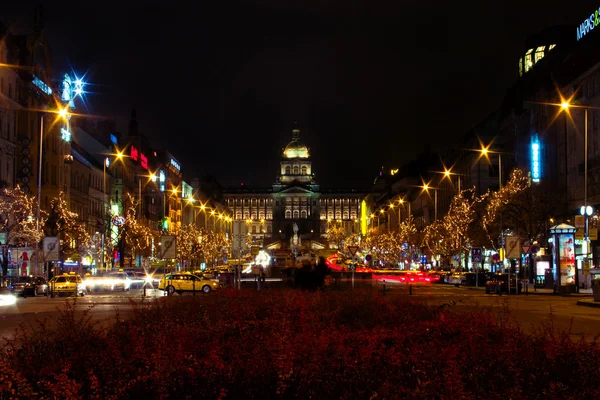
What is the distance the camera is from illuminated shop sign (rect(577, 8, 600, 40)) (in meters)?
64.0

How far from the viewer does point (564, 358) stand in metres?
10.7

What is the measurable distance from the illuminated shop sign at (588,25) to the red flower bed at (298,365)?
55.5m

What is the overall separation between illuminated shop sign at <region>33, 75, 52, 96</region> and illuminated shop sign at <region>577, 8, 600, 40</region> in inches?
1681

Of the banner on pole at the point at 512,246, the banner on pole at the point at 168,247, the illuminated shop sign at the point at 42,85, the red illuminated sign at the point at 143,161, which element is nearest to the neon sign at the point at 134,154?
the red illuminated sign at the point at 143,161

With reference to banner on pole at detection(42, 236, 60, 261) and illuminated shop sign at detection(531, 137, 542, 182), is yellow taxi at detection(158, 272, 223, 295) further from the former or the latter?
illuminated shop sign at detection(531, 137, 542, 182)

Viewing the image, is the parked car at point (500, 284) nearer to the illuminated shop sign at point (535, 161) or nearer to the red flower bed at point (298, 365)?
the illuminated shop sign at point (535, 161)

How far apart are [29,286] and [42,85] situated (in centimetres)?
2611

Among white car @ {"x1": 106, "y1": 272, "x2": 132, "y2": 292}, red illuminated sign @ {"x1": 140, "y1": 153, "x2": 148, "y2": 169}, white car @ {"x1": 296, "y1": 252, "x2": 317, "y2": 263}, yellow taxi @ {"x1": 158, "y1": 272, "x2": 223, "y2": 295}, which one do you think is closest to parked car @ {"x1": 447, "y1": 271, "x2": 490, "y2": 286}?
white car @ {"x1": 296, "y1": 252, "x2": 317, "y2": 263}

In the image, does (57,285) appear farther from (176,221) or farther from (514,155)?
(176,221)

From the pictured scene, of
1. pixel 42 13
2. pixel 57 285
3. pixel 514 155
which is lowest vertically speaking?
pixel 57 285

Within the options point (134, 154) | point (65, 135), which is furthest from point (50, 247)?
point (134, 154)

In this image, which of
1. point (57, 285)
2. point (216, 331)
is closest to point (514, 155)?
point (57, 285)

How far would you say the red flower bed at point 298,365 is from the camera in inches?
377

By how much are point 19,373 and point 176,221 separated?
14633cm
